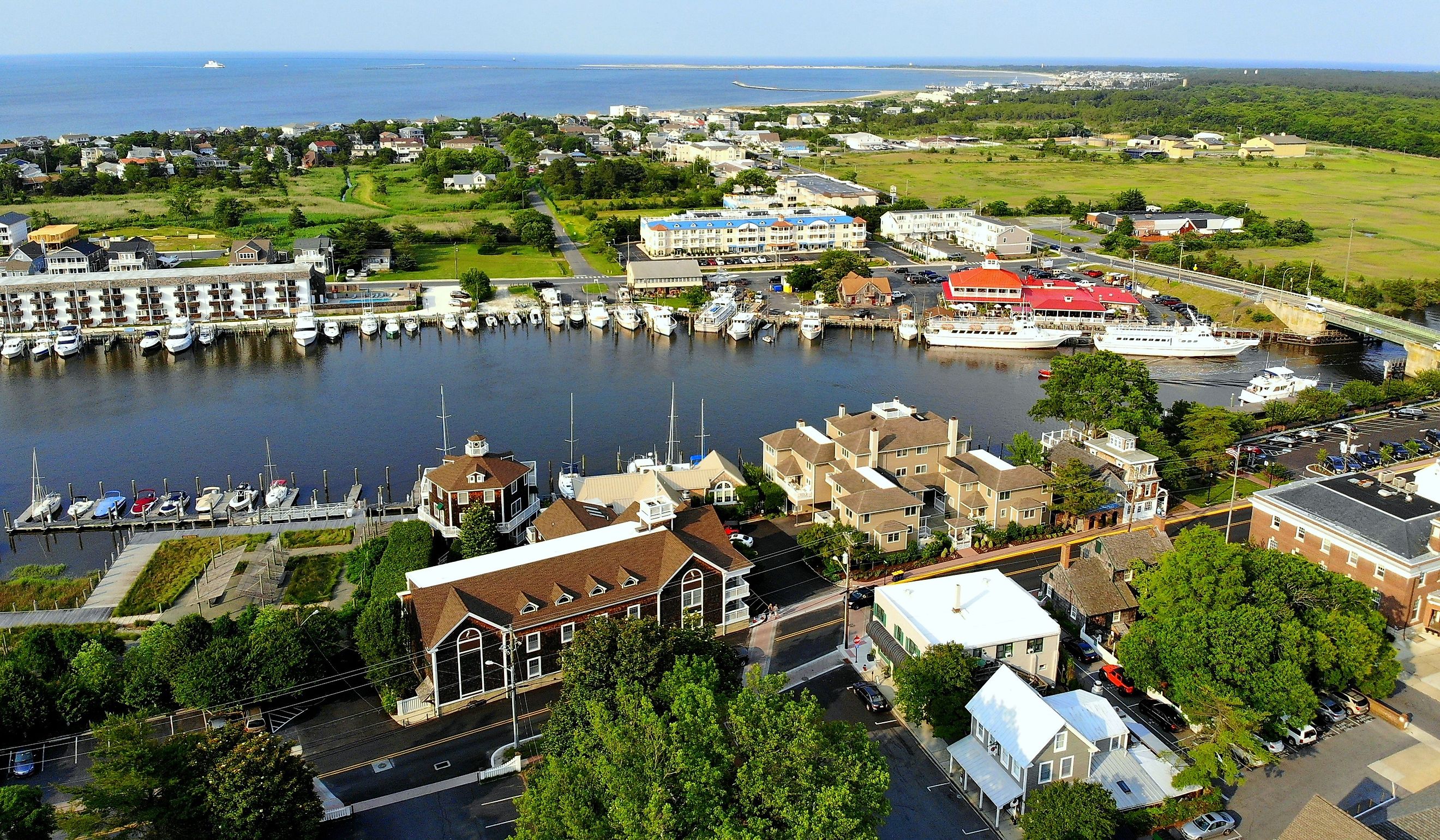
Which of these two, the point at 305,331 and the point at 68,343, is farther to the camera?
the point at 305,331

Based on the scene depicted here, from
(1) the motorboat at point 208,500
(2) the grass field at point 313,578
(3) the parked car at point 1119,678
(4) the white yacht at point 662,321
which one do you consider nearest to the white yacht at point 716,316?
(4) the white yacht at point 662,321

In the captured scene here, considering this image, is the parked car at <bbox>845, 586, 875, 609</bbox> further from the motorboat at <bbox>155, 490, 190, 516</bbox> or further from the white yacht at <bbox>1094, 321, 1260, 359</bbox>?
the white yacht at <bbox>1094, 321, 1260, 359</bbox>

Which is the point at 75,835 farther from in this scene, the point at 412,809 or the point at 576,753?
the point at 576,753

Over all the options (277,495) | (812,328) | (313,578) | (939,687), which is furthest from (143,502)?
(812,328)

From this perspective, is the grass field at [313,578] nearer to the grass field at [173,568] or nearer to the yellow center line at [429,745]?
the grass field at [173,568]

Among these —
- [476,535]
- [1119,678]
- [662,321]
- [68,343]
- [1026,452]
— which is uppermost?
[662,321]

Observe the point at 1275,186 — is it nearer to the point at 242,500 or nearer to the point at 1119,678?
the point at 1119,678

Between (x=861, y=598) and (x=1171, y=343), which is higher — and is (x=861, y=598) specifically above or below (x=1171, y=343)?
below

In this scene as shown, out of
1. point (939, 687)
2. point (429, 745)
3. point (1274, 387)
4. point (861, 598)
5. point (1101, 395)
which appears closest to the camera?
point (939, 687)

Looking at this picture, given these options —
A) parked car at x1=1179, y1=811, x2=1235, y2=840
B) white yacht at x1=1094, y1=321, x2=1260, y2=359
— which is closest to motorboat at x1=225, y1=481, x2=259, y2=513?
parked car at x1=1179, y1=811, x2=1235, y2=840
